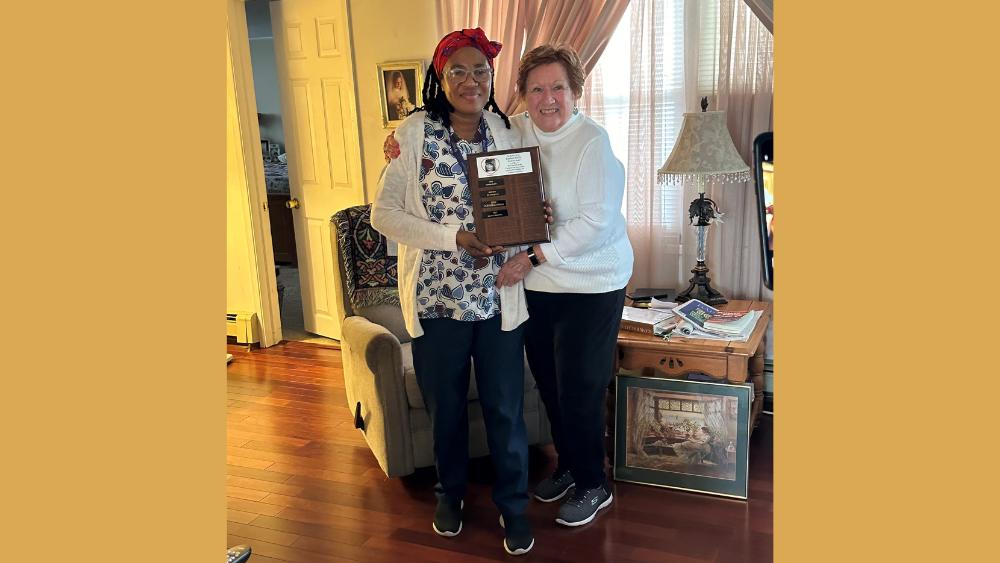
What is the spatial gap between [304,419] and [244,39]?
6.65 ft

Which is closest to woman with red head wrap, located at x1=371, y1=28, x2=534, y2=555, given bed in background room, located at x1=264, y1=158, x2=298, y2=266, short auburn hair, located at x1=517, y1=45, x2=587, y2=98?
short auburn hair, located at x1=517, y1=45, x2=587, y2=98

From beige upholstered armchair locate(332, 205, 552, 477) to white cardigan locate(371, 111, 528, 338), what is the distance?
0.52 meters

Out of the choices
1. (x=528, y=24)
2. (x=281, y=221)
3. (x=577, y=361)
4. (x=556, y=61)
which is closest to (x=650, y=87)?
(x=528, y=24)

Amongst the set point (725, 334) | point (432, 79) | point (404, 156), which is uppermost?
point (432, 79)

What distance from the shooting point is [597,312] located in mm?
2268

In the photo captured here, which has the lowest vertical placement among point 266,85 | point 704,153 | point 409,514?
point 409,514

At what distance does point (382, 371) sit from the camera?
267 cm

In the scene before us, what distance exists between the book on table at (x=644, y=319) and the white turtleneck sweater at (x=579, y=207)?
1.58 feet

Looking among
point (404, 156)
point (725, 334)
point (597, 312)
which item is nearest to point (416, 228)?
point (404, 156)

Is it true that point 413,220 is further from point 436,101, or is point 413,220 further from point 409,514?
point 409,514

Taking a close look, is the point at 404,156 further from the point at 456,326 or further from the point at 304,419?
the point at 304,419

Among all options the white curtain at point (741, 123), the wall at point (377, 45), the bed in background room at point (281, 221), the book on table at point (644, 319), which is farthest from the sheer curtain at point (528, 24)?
the bed in background room at point (281, 221)

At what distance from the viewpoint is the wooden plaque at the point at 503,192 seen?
208 cm

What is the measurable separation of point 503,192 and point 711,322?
99cm
